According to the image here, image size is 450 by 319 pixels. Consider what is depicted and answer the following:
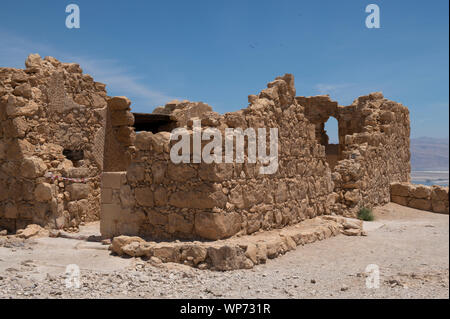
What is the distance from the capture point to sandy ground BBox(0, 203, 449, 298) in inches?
174

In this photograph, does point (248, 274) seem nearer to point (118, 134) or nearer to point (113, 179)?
point (113, 179)

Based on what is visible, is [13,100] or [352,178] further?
[352,178]

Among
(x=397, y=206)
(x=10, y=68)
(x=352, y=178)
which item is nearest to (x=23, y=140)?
(x=10, y=68)

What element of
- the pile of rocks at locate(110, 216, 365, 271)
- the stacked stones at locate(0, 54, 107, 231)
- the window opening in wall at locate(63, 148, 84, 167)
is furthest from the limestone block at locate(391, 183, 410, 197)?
the window opening in wall at locate(63, 148, 84, 167)

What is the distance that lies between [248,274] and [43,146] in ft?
16.9

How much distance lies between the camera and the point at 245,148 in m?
6.57

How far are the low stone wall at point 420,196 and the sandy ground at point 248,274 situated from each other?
5496 mm

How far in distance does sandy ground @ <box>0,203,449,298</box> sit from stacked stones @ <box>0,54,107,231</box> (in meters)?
1.44

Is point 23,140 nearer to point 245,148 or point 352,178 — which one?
point 245,148

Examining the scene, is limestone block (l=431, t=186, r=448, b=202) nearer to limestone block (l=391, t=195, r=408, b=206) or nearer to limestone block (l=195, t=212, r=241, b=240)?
limestone block (l=391, t=195, r=408, b=206)

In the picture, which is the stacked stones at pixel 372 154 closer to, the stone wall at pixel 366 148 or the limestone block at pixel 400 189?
the stone wall at pixel 366 148

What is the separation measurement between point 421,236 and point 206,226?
3.48 metres

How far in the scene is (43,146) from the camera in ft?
27.1

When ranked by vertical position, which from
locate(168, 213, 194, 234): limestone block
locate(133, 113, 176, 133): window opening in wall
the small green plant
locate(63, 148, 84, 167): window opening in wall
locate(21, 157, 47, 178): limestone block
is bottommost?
the small green plant
